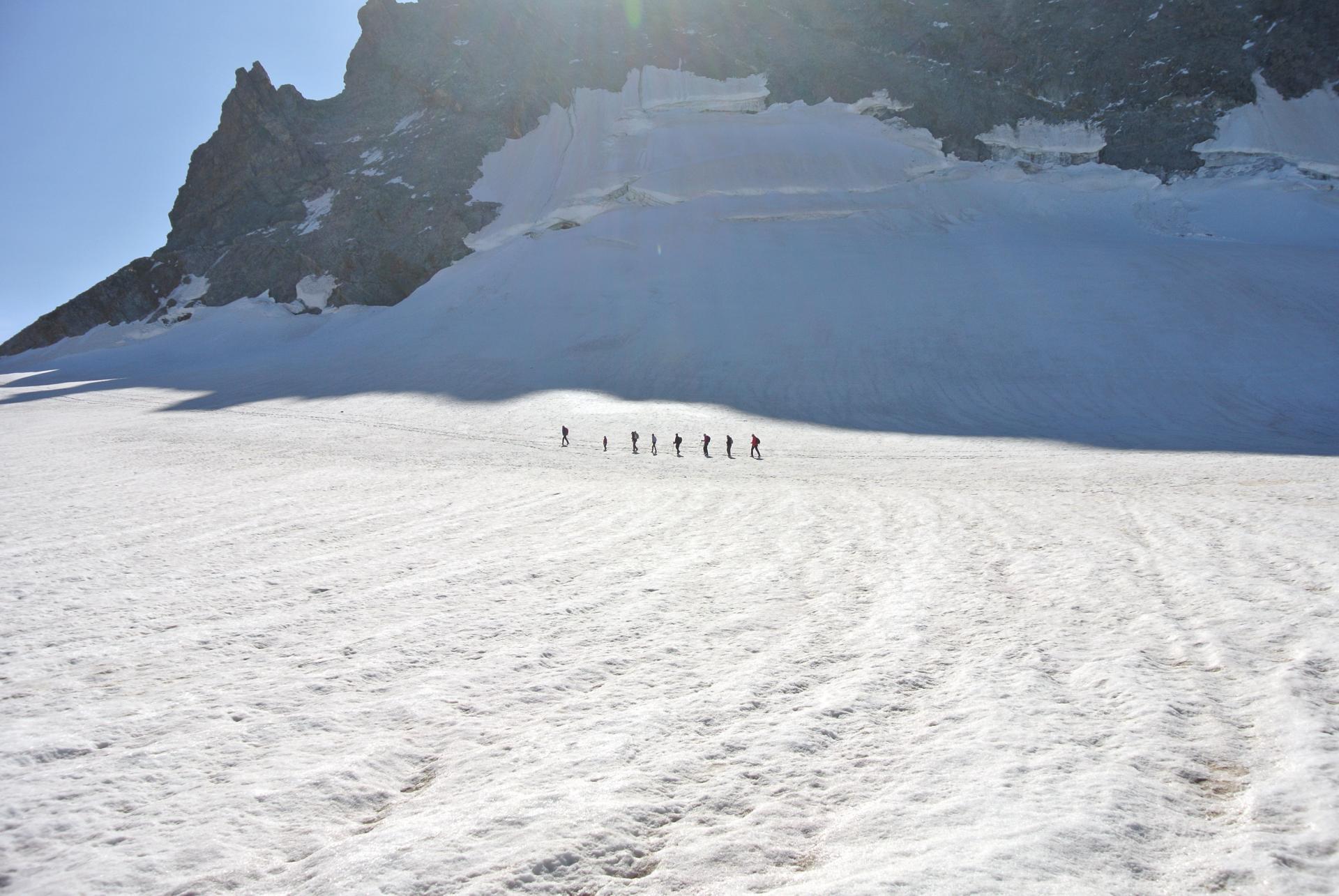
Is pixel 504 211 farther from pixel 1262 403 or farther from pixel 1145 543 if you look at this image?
pixel 1145 543

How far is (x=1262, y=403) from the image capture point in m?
22.1

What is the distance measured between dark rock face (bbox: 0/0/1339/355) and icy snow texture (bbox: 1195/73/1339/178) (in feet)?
2.78

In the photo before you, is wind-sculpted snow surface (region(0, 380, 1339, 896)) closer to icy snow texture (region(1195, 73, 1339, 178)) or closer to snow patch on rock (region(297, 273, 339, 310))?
snow patch on rock (region(297, 273, 339, 310))

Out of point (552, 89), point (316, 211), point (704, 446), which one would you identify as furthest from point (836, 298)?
point (316, 211)

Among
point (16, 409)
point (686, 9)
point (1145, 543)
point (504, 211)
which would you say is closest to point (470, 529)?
point (1145, 543)

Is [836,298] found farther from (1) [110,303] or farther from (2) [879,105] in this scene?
(1) [110,303]

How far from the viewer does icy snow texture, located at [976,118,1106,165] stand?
46062mm

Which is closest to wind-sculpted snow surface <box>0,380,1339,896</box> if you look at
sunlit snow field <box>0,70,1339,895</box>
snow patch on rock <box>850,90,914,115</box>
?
sunlit snow field <box>0,70,1339,895</box>

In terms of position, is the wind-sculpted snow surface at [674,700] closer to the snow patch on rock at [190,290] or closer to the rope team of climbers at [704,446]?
the rope team of climbers at [704,446]

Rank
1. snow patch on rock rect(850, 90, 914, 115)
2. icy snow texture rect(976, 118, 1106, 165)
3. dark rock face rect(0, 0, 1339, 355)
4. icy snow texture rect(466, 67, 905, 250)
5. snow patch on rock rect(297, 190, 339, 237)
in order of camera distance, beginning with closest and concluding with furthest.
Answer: dark rock face rect(0, 0, 1339, 355) → icy snow texture rect(976, 118, 1106, 165) → icy snow texture rect(466, 67, 905, 250) → snow patch on rock rect(850, 90, 914, 115) → snow patch on rock rect(297, 190, 339, 237)

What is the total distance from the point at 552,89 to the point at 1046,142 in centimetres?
3194

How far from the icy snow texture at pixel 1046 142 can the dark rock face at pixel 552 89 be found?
2.15 feet

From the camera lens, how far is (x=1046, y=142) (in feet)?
154

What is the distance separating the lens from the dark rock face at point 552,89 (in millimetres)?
45906
